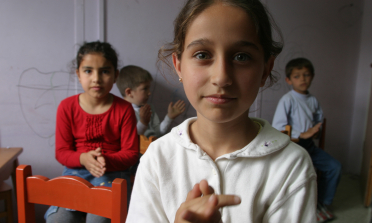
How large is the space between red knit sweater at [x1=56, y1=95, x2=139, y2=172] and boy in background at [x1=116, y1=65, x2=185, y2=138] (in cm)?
34

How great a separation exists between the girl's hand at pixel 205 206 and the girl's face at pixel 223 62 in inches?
7.9

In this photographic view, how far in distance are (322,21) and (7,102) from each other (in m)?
2.75

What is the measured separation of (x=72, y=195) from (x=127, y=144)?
1.78ft

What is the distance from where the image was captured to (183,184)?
1.97 feet

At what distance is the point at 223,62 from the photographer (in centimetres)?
50

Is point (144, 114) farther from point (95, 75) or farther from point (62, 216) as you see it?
point (62, 216)

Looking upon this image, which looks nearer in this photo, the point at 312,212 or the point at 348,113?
the point at 312,212

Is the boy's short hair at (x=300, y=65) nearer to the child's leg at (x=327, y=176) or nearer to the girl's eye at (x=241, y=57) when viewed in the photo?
the child's leg at (x=327, y=176)

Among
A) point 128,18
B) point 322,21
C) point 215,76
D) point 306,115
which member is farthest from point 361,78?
point 215,76

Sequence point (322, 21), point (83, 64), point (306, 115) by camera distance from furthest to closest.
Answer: point (322, 21) → point (306, 115) → point (83, 64)

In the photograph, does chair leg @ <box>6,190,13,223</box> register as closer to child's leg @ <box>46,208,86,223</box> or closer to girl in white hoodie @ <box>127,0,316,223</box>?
child's leg @ <box>46,208,86,223</box>

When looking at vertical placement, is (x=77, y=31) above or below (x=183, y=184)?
above

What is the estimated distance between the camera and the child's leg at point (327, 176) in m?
1.78

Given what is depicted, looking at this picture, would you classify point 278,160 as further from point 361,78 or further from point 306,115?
point 361,78
